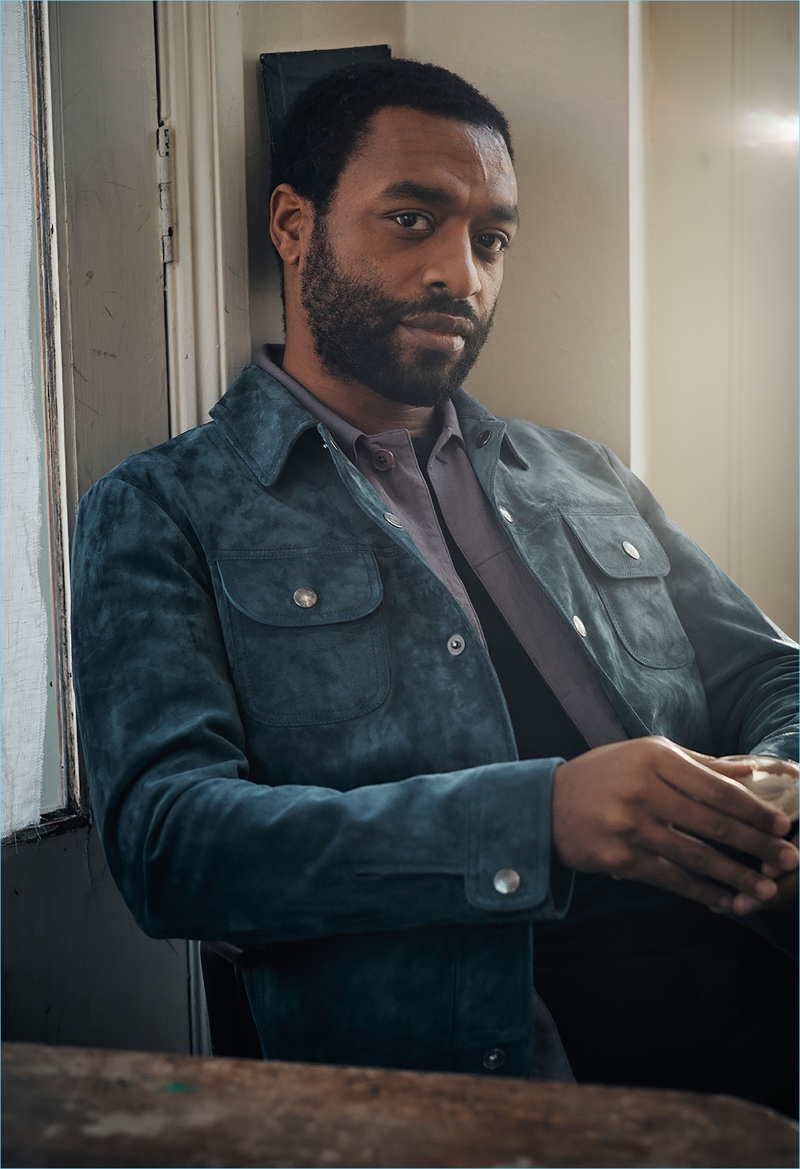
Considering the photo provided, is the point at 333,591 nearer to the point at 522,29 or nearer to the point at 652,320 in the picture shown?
the point at 652,320

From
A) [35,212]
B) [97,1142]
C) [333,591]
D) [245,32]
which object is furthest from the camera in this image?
[245,32]

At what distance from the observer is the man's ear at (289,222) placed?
4.91 feet

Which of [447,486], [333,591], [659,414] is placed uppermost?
[659,414]

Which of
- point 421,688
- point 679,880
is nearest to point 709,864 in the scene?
point 679,880

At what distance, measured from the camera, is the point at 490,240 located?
148 cm

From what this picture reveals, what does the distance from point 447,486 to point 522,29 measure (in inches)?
35.5

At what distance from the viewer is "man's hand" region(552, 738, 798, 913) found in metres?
0.90

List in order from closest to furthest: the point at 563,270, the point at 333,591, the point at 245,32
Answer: the point at 333,591 → the point at 245,32 → the point at 563,270

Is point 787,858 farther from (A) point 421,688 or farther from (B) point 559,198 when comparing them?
(B) point 559,198

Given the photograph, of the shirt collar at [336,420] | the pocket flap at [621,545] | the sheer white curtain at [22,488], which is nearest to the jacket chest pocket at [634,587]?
the pocket flap at [621,545]

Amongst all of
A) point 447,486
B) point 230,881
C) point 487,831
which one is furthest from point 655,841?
point 447,486

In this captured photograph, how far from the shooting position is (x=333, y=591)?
1.20 m

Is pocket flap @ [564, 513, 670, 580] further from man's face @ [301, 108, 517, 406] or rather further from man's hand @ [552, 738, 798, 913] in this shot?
man's hand @ [552, 738, 798, 913]

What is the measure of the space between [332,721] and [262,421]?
445 mm
